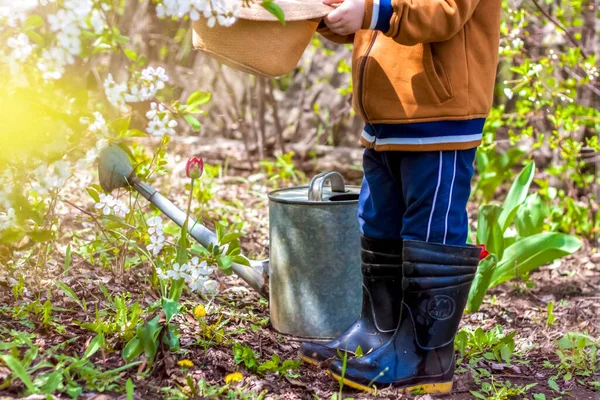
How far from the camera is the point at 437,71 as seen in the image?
1978 millimetres

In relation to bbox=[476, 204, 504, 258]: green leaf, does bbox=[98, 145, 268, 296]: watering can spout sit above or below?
above

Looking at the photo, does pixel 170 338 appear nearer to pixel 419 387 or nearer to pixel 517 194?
pixel 419 387

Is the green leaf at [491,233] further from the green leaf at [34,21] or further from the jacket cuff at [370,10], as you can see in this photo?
the green leaf at [34,21]

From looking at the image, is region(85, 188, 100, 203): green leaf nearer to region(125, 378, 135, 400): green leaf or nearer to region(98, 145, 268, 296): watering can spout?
region(98, 145, 268, 296): watering can spout

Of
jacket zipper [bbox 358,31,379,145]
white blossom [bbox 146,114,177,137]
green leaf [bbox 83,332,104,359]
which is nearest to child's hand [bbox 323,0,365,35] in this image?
jacket zipper [bbox 358,31,379,145]

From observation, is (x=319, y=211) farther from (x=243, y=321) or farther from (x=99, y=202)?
(x=99, y=202)

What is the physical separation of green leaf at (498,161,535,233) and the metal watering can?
778 millimetres

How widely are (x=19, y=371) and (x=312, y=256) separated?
3.37 ft

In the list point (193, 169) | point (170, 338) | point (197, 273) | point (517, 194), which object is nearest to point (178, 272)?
point (197, 273)

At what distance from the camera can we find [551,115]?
345 cm

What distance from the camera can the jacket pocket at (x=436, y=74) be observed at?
6.44 feet

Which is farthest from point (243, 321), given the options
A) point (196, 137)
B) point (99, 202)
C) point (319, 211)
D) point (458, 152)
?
point (196, 137)

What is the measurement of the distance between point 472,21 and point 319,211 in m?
0.76

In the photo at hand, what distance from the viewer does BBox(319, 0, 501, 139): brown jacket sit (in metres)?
1.96
